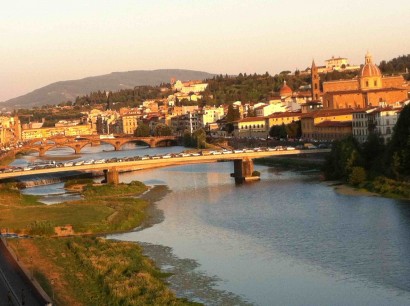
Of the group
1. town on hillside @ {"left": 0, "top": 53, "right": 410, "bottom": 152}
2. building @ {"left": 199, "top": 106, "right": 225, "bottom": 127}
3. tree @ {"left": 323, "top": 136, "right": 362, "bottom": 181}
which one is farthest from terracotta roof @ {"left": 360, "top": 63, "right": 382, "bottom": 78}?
tree @ {"left": 323, "top": 136, "right": 362, "bottom": 181}

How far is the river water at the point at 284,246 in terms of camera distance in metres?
16.2

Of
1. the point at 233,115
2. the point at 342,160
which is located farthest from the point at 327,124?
the point at 233,115

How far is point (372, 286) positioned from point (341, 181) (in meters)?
17.6

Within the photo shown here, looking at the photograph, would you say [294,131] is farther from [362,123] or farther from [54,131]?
[54,131]

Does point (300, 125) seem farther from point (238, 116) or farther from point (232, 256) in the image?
point (232, 256)

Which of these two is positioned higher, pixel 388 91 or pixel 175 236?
pixel 388 91

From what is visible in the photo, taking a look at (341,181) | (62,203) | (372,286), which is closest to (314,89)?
(341,181)

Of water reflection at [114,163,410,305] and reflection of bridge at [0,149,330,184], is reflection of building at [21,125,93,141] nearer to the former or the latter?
reflection of bridge at [0,149,330,184]

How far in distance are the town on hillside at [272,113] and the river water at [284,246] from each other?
1149 centimetres

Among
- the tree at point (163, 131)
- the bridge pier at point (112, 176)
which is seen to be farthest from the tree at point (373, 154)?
the tree at point (163, 131)

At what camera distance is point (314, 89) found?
7400 cm

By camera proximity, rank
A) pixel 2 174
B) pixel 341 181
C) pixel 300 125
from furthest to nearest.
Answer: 1. pixel 300 125
2. pixel 2 174
3. pixel 341 181

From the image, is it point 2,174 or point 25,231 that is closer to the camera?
point 25,231

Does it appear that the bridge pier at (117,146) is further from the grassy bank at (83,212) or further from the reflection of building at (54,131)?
the reflection of building at (54,131)
